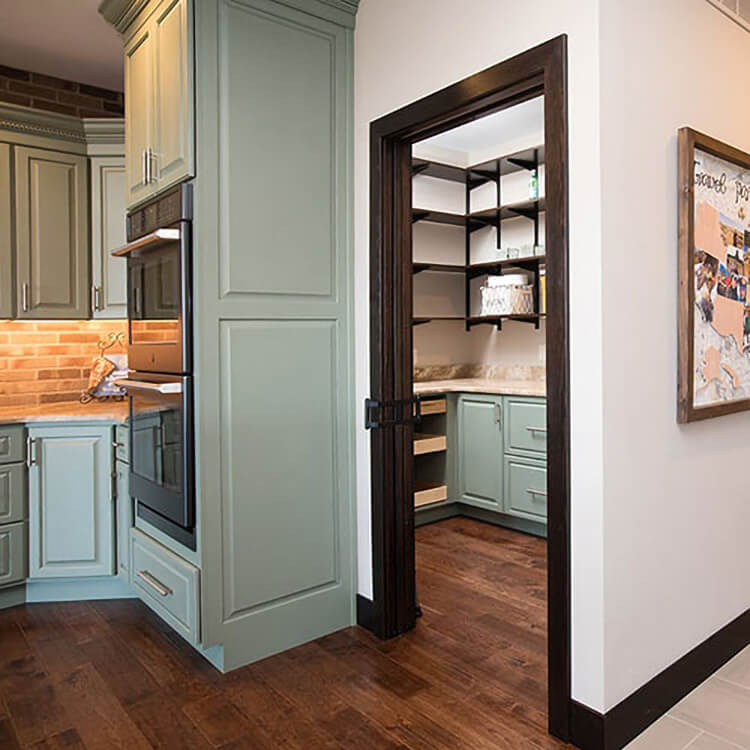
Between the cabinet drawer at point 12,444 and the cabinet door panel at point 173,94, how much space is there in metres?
1.32

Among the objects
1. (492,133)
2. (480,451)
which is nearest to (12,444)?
(480,451)

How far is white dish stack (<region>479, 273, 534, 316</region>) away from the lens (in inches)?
170

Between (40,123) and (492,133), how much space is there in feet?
9.13

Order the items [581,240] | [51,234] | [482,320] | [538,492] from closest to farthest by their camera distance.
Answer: [581,240] → [51,234] → [538,492] → [482,320]

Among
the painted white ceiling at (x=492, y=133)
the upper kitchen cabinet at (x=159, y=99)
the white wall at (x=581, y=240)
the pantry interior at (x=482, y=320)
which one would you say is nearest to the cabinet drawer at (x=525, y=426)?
the pantry interior at (x=482, y=320)

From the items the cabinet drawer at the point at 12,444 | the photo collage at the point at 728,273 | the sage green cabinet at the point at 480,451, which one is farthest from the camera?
the sage green cabinet at the point at 480,451

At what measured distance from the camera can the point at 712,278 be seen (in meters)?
2.22

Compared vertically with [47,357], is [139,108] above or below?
above

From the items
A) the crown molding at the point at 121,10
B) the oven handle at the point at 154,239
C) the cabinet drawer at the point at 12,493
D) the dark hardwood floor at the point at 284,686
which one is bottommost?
the dark hardwood floor at the point at 284,686

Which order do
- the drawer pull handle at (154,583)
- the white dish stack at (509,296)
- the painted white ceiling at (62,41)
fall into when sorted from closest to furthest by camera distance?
the drawer pull handle at (154,583) → the painted white ceiling at (62,41) → the white dish stack at (509,296)

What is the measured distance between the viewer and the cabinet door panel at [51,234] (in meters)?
3.23

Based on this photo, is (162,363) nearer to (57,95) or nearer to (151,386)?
(151,386)

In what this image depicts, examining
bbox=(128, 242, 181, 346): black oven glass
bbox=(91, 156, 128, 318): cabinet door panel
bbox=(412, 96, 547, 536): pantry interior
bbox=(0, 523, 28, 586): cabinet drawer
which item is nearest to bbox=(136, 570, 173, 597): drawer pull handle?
bbox=(0, 523, 28, 586): cabinet drawer

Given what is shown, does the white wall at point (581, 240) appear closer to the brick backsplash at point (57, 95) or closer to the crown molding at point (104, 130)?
the crown molding at point (104, 130)
